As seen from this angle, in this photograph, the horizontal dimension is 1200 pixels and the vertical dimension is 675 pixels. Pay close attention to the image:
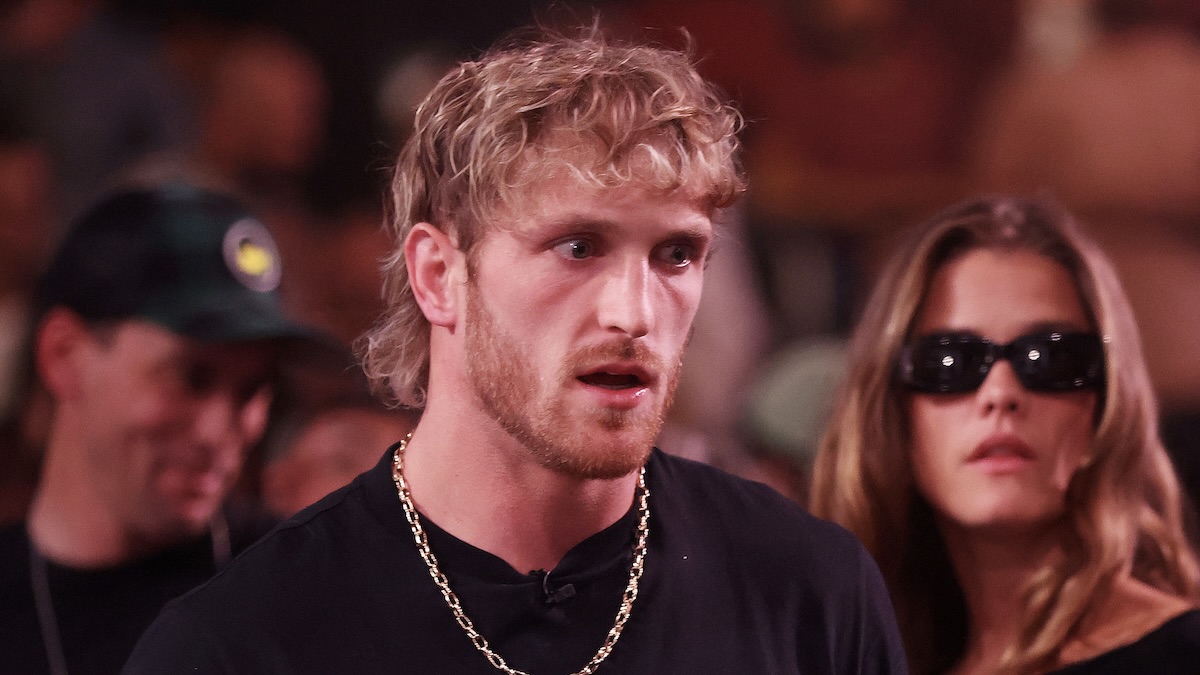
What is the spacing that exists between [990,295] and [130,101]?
14.6 ft

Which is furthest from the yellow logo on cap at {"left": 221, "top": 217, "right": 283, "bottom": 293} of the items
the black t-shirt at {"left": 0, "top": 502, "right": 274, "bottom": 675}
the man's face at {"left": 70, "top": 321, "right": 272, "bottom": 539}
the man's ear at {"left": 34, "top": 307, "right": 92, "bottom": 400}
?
the black t-shirt at {"left": 0, "top": 502, "right": 274, "bottom": 675}

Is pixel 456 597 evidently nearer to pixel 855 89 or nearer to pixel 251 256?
pixel 251 256

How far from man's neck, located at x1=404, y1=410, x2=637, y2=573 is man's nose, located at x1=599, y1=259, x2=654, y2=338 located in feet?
0.87

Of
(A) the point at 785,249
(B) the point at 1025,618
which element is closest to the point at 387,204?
(B) the point at 1025,618

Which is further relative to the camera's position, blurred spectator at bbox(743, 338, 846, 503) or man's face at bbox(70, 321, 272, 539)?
blurred spectator at bbox(743, 338, 846, 503)

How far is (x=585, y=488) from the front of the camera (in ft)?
8.29

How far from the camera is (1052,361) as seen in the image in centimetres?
332

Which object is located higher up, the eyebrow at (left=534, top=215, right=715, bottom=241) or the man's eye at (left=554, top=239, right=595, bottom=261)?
the eyebrow at (left=534, top=215, right=715, bottom=241)

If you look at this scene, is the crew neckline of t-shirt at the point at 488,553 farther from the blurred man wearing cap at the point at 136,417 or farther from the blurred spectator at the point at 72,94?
the blurred spectator at the point at 72,94

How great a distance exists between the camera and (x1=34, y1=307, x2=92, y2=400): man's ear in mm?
3646

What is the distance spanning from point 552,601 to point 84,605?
138cm

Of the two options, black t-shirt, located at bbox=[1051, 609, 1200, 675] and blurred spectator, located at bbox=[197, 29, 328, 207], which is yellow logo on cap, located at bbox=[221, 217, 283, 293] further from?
blurred spectator, located at bbox=[197, 29, 328, 207]

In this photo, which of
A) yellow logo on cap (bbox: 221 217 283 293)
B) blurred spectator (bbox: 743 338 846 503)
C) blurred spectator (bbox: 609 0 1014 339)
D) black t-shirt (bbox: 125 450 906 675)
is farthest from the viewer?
blurred spectator (bbox: 609 0 1014 339)

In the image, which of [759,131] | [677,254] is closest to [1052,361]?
[677,254]
